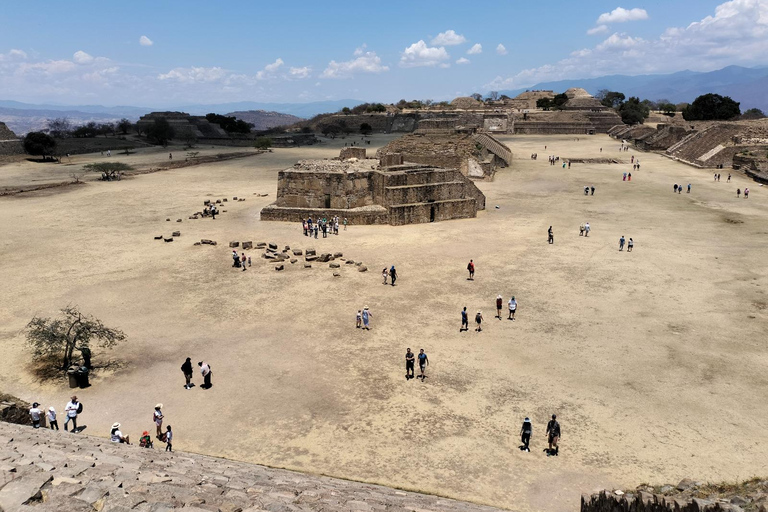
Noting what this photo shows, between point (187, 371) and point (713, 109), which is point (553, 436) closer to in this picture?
point (187, 371)

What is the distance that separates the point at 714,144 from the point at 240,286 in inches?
2012

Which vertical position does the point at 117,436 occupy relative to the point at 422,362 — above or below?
below

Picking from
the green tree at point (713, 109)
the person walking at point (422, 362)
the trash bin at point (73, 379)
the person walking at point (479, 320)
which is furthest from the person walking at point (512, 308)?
the green tree at point (713, 109)

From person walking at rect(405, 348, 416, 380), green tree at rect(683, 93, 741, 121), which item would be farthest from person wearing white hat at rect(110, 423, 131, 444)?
green tree at rect(683, 93, 741, 121)

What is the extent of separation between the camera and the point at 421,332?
14180 mm

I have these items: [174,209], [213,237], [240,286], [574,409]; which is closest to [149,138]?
[174,209]

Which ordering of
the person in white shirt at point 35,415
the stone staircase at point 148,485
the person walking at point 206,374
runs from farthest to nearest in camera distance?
the person walking at point 206,374
the person in white shirt at point 35,415
the stone staircase at point 148,485

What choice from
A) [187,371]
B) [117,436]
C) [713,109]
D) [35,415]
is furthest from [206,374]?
[713,109]

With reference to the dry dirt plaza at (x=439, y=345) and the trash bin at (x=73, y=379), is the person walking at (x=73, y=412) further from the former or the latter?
the trash bin at (x=73, y=379)

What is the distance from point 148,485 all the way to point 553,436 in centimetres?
683

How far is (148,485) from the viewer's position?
5.24m

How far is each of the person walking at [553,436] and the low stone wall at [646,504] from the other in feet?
5.46

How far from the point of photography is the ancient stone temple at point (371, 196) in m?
27.1

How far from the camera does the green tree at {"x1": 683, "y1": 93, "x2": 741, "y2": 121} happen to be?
69.9 meters
